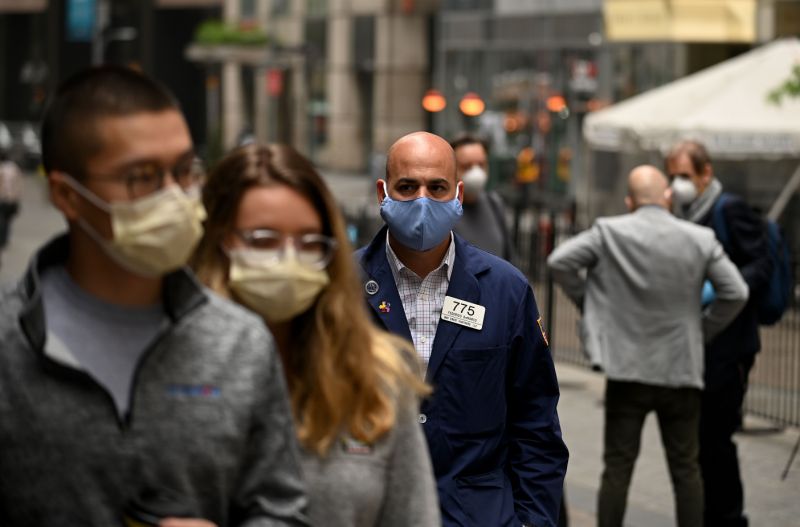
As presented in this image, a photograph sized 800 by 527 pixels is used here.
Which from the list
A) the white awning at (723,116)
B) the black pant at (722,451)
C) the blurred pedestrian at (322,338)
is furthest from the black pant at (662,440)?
the white awning at (723,116)

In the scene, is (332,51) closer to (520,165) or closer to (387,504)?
(520,165)

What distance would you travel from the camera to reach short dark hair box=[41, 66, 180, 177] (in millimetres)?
2551

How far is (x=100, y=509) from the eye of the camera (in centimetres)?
246

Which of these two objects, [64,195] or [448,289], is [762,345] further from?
[64,195]

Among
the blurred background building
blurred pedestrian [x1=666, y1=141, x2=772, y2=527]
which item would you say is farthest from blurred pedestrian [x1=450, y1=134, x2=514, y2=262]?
the blurred background building

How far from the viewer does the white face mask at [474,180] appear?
26.4 feet

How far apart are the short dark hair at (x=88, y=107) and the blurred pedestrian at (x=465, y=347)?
6.15 ft

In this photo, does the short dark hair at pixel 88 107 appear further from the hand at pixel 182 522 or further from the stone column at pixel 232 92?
the stone column at pixel 232 92

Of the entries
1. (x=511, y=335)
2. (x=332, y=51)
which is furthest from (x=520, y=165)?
(x=511, y=335)

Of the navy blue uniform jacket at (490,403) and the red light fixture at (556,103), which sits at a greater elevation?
the navy blue uniform jacket at (490,403)

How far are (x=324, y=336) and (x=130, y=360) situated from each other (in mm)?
477

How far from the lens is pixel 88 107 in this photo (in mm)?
2561

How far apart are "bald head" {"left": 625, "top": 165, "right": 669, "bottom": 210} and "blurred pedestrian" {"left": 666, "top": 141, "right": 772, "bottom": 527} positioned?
777 millimetres

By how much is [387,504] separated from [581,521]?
19.0 feet
